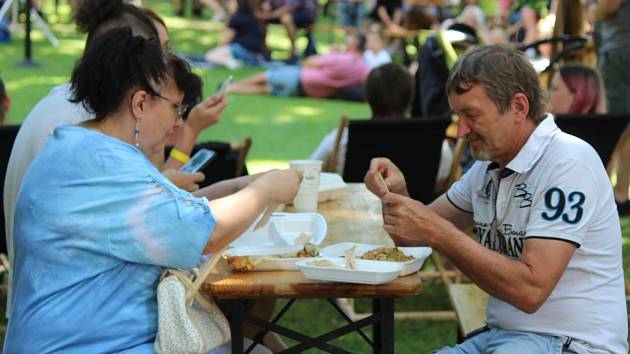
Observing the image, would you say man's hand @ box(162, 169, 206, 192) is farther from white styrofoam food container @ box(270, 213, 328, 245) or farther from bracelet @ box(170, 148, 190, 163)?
bracelet @ box(170, 148, 190, 163)

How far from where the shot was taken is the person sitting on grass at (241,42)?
14.6 meters

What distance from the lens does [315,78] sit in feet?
39.2

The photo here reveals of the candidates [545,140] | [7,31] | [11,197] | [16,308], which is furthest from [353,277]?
[7,31]

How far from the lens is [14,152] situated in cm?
357

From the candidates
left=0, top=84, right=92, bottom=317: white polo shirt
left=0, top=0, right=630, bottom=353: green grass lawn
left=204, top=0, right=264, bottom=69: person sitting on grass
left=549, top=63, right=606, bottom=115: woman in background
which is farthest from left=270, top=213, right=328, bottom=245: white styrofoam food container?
Result: left=204, top=0, right=264, bottom=69: person sitting on grass

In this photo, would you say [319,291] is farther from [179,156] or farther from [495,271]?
[179,156]

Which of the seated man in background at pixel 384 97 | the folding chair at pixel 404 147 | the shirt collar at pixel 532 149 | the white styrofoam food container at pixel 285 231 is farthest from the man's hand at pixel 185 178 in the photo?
the seated man in background at pixel 384 97

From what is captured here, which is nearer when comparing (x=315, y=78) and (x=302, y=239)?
(x=302, y=239)

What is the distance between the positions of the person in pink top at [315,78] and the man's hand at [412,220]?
358 inches

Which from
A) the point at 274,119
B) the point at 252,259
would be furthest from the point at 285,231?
the point at 274,119

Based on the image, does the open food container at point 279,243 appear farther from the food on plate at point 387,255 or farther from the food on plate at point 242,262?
the food on plate at point 387,255

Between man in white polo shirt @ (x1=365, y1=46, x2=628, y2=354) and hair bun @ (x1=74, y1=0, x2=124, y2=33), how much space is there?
1.51 m

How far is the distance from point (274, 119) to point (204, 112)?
6.45 meters

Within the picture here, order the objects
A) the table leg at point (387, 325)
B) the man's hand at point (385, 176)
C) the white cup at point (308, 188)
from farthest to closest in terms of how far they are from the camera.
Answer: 1. the white cup at point (308, 188)
2. the man's hand at point (385, 176)
3. the table leg at point (387, 325)
